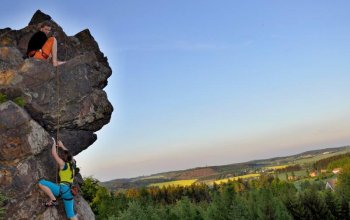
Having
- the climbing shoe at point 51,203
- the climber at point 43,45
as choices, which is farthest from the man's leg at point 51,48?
the climbing shoe at point 51,203

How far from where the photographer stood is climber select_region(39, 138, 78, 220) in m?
14.5

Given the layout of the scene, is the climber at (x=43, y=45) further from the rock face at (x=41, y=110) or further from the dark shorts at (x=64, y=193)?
the dark shorts at (x=64, y=193)

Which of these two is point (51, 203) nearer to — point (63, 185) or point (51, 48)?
point (63, 185)

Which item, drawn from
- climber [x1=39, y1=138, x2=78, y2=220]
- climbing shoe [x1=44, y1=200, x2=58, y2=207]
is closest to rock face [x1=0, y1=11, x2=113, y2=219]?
climbing shoe [x1=44, y1=200, x2=58, y2=207]

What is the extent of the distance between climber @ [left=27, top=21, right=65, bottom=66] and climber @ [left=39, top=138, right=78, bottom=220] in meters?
4.45

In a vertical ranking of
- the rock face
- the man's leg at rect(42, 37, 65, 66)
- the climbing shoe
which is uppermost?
the man's leg at rect(42, 37, 65, 66)

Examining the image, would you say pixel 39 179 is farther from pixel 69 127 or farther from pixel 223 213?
pixel 223 213

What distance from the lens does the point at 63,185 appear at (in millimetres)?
14789

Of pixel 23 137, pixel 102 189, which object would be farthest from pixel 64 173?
pixel 102 189

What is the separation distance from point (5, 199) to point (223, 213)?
8843 cm

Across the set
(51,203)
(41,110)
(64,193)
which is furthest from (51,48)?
(51,203)

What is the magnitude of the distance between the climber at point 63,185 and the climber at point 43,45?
14.6 feet

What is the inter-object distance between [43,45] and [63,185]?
7018 mm

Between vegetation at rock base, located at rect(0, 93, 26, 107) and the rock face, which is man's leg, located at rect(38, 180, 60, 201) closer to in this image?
the rock face
